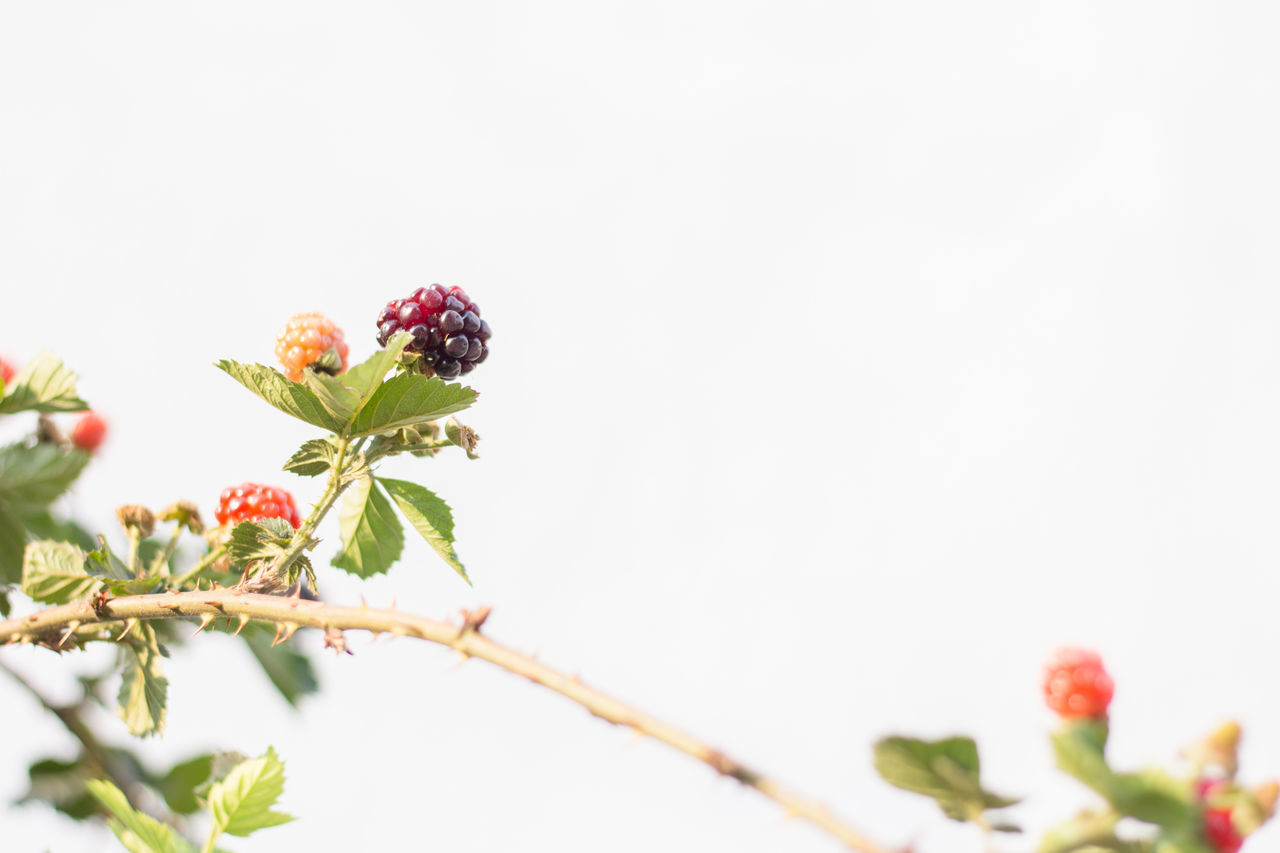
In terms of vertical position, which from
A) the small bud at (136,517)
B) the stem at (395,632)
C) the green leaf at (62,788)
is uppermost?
the small bud at (136,517)

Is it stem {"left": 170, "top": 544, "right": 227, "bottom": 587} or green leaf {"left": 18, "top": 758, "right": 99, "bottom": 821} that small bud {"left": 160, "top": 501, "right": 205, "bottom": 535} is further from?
green leaf {"left": 18, "top": 758, "right": 99, "bottom": 821}

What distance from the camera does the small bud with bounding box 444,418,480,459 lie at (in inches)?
50.7

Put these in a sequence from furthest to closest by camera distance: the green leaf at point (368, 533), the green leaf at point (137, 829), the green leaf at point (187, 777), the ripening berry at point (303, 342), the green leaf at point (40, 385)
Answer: the green leaf at point (187, 777), the green leaf at point (40, 385), the green leaf at point (368, 533), the ripening berry at point (303, 342), the green leaf at point (137, 829)

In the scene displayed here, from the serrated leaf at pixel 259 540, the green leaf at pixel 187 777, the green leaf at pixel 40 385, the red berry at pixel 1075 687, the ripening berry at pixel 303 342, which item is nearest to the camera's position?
the red berry at pixel 1075 687

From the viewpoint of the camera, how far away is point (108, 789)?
1.13m

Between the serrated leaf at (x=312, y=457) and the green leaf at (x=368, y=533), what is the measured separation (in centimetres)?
10

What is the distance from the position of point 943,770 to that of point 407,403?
76 centimetres

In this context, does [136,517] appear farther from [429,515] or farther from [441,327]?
[441,327]

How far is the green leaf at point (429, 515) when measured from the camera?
1.36m

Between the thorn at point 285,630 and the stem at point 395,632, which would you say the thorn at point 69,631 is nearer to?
the stem at point 395,632

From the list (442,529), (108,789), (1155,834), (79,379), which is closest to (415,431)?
(442,529)

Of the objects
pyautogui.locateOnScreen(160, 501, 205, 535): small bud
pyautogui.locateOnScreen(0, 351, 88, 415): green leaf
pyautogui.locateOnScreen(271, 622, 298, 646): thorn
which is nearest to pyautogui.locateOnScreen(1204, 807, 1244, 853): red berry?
pyautogui.locateOnScreen(271, 622, 298, 646): thorn

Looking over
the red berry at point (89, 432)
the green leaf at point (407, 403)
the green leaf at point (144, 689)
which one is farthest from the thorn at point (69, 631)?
the red berry at point (89, 432)

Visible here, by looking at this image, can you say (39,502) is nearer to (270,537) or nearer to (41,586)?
(41,586)
